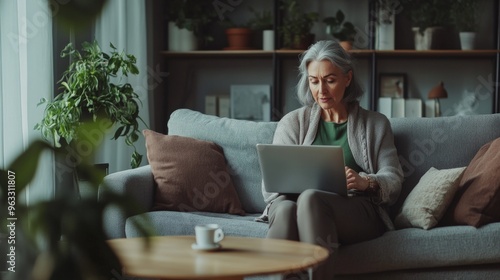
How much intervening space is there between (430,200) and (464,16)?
8.09ft

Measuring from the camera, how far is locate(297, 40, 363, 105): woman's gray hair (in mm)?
3100

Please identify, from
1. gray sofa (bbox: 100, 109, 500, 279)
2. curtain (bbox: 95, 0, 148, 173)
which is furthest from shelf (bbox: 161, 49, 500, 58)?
gray sofa (bbox: 100, 109, 500, 279)

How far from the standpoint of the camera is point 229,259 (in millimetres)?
2070

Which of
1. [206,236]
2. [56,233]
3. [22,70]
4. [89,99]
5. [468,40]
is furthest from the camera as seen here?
[468,40]

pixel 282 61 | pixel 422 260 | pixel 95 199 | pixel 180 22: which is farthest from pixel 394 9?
pixel 95 199

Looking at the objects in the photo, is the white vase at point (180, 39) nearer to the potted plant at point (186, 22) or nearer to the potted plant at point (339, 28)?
the potted plant at point (186, 22)

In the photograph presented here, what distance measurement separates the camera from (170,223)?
293 centimetres

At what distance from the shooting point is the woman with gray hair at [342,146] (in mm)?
2664

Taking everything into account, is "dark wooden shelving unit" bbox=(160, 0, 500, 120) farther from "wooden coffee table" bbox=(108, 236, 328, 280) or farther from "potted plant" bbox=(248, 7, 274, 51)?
"wooden coffee table" bbox=(108, 236, 328, 280)

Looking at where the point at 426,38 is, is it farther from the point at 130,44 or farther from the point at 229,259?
the point at 229,259

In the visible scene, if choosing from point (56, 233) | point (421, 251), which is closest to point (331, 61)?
point (421, 251)

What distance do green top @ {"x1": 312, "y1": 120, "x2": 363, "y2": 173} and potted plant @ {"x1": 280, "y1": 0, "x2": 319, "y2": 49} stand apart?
187cm

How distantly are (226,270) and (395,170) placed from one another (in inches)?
48.2

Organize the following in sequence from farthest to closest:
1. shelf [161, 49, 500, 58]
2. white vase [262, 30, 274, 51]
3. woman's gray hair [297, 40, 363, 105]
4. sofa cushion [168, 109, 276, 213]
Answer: white vase [262, 30, 274, 51] < shelf [161, 49, 500, 58] < sofa cushion [168, 109, 276, 213] < woman's gray hair [297, 40, 363, 105]
